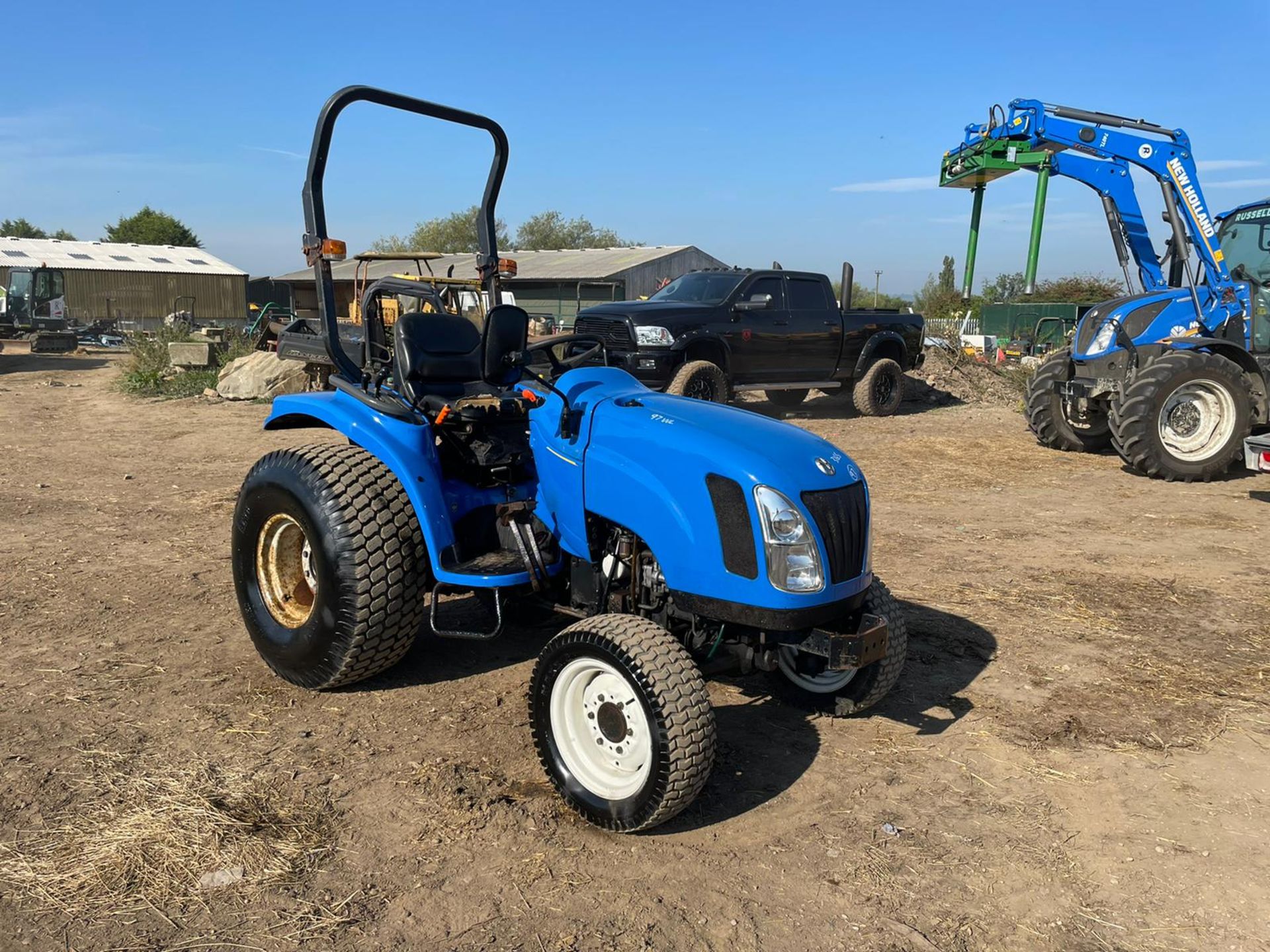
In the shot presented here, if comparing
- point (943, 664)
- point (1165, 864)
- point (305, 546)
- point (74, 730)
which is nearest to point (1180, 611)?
point (943, 664)

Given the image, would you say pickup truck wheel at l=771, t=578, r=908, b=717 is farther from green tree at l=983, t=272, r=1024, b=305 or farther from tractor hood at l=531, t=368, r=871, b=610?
green tree at l=983, t=272, r=1024, b=305

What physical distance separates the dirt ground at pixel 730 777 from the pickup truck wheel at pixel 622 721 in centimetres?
14

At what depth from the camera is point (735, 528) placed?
3.25 m

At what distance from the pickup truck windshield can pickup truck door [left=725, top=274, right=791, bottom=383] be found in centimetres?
23

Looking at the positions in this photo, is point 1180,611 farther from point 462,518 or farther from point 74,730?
point 74,730

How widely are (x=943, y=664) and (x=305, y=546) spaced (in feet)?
9.92

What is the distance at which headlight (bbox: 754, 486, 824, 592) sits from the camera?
126 inches

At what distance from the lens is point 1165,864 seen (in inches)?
121

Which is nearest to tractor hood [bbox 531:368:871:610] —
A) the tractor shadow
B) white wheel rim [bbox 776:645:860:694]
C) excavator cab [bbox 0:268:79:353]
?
white wheel rim [bbox 776:645:860:694]

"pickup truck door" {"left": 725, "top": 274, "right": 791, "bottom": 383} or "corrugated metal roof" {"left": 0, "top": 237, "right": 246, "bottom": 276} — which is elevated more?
"corrugated metal roof" {"left": 0, "top": 237, "right": 246, "bottom": 276}

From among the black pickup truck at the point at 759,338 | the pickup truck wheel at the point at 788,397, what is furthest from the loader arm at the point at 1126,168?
the pickup truck wheel at the point at 788,397

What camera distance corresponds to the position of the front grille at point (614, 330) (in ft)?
38.8

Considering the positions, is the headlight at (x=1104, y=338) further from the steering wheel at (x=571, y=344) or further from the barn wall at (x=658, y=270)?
the barn wall at (x=658, y=270)

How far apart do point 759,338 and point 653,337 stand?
174cm
